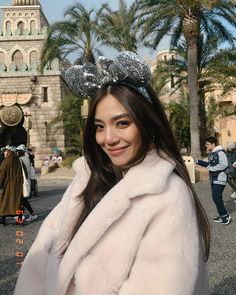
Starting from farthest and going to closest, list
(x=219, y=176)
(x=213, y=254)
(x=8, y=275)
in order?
(x=219, y=176)
(x=213, y=254)
(x=8, y=275)

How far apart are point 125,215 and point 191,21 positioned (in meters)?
15.2

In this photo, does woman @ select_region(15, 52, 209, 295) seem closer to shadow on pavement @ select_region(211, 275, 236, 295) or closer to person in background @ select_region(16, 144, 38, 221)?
shadow on pavement @ select_region(211, 275, 236, 295)

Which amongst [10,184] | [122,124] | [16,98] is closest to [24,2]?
[16,98]

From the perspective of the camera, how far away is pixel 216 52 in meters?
19.4

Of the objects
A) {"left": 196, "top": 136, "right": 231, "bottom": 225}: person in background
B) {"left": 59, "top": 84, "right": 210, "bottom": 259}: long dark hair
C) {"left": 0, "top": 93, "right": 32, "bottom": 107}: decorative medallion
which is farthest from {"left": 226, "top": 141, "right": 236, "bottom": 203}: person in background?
{"left": 0, "top": 93, "right": 32, "bottom": 107}: decorative medallion

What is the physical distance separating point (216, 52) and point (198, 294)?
19.3m

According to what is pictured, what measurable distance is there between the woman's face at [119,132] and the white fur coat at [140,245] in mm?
64

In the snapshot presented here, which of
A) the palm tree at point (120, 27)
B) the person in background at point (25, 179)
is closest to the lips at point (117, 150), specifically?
the person in background at point (25, 179)

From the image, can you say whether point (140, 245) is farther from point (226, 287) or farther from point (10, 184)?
point (10, 184)

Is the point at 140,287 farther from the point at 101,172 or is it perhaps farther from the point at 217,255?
the point at 217,255

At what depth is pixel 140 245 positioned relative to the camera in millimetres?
1185

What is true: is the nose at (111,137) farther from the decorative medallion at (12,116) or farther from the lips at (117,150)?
the decorative medallion at (12,116)

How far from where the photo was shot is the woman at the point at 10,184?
23.2 ft

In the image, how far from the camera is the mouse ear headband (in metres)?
1.43
